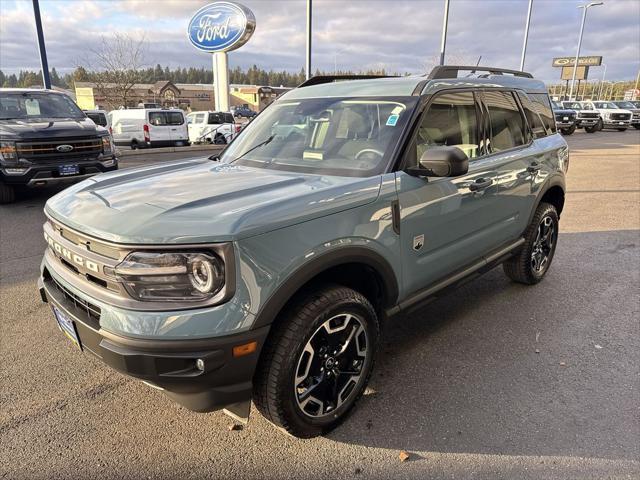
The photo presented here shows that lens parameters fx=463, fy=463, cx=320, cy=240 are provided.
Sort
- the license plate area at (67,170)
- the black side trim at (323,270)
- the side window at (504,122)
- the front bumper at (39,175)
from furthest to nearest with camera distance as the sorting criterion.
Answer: the license plate area at (67,170) < the front bumper at (39,175) < the side window at (504,122) < the black side trim at (323,270)

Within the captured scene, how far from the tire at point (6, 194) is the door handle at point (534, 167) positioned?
26.3ft

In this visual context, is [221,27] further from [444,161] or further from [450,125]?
[444,161]

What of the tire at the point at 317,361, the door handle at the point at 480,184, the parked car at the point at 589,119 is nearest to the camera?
the tire at the point at 317,361

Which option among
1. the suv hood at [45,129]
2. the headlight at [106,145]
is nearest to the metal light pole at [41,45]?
the suv hood at [45,129]

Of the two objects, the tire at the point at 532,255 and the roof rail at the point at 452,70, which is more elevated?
the roof rail at the point at 452,70

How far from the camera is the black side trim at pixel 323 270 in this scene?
2098 mm

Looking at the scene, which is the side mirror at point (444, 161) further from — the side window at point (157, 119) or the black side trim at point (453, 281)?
the side window at point (157, 119)

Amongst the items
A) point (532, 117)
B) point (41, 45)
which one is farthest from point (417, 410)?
point (41, 45)

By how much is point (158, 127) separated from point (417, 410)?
19.0 meters

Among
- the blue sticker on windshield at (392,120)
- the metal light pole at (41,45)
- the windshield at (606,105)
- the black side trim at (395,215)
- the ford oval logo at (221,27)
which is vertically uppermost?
the ford oval logo at (221,27)

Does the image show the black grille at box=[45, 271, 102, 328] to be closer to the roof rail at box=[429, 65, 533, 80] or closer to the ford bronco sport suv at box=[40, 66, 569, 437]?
the ford bronco sport suv at box=[40, 66, 569, 437]

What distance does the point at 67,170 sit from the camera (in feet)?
25.6

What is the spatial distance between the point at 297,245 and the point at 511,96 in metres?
2.94

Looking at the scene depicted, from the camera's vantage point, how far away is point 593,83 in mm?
96750
